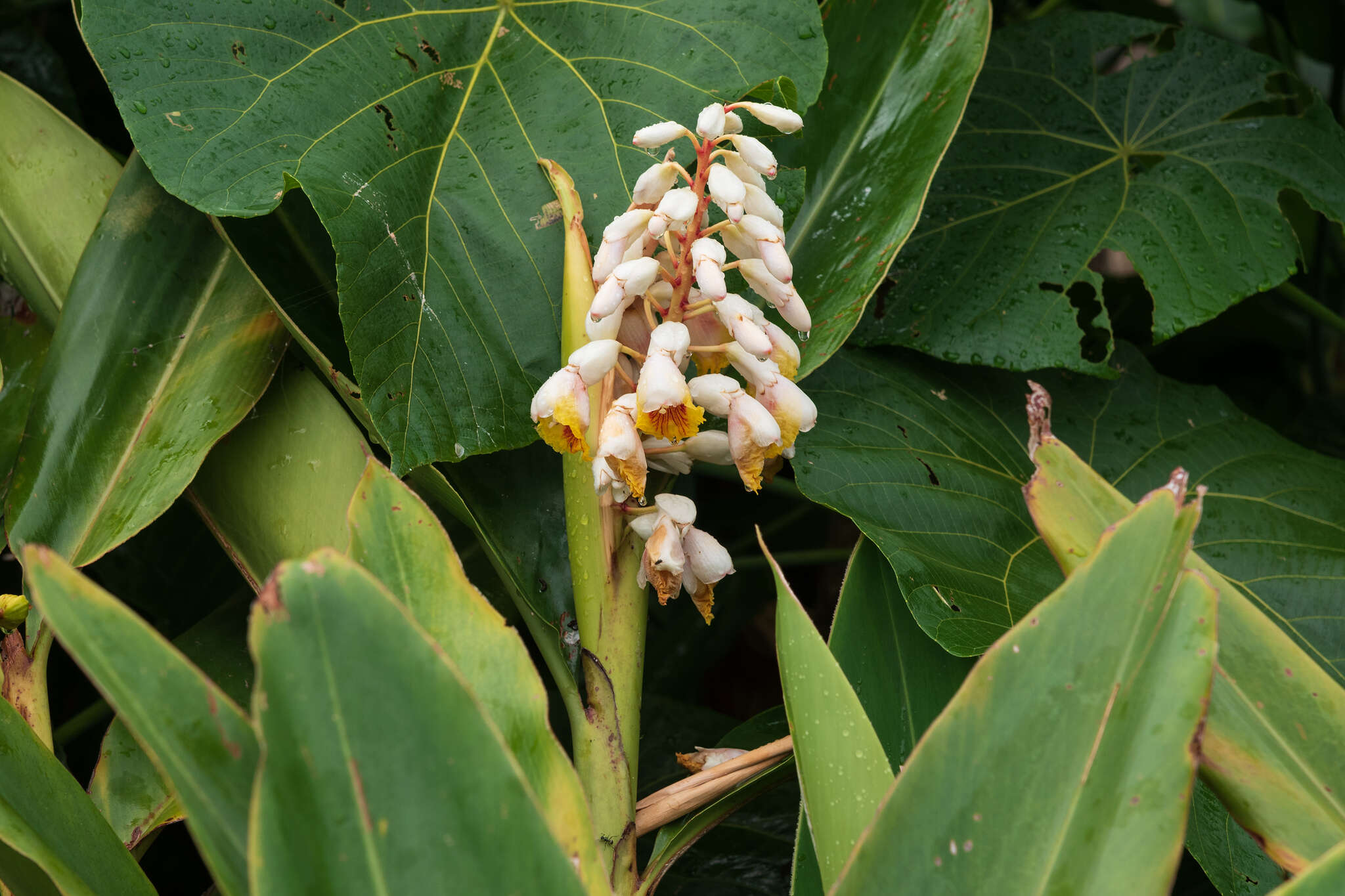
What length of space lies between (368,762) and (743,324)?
0.28 meters

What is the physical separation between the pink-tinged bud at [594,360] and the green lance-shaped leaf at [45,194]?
443 millimetres

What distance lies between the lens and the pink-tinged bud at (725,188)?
1.54 feet

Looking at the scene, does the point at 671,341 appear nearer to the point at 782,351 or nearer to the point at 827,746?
the point at 782,351

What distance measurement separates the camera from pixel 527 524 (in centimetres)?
63

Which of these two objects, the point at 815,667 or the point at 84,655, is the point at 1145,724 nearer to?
the point at 815,667

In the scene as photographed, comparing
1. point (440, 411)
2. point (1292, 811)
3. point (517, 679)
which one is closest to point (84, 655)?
point (517, 679)

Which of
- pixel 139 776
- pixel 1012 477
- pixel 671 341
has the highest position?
pixel 671 341

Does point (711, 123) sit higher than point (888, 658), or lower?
higher

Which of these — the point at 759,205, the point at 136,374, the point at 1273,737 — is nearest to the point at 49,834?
the point at 136,374

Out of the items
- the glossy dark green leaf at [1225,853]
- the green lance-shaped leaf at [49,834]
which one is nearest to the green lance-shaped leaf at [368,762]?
the green lance-shaped leaf at [49,834]

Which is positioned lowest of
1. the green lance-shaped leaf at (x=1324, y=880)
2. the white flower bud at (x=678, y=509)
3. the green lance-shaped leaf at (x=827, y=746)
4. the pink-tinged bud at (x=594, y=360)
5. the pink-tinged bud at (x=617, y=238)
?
the green lance-shaped leaf at (x=827, y=746)

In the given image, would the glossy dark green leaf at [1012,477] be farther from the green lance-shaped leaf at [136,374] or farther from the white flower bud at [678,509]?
the green lance-shaped leaf at [136,374]

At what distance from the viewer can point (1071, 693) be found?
35cm

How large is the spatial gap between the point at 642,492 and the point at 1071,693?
0.76ft
